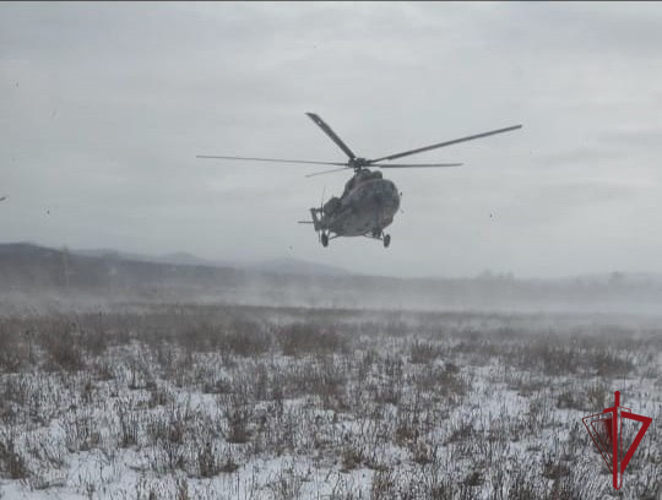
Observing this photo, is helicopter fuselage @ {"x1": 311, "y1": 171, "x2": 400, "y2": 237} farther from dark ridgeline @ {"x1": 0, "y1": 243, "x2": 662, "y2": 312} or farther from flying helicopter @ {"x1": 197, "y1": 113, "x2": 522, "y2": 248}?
dark ridgeline @ {"x1": 0, "y1": 243, "x2": 662, "y2": 312}

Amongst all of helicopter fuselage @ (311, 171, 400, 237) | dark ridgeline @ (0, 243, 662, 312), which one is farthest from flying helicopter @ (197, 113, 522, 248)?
dark ridgeline @ (0, 243, 662, 312)

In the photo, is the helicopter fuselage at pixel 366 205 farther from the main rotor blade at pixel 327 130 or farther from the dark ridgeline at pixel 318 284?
the dark ridgeline at pixel 318 284

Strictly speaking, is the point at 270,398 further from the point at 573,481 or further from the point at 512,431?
the point at 573,481

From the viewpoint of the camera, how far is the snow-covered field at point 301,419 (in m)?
4.37

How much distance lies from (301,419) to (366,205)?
7726 mm

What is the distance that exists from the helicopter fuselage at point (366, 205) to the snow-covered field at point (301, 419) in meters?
3.76

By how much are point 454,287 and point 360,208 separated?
2695 inches

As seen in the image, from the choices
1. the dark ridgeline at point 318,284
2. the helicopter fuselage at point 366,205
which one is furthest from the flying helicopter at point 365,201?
the dark ridgeline at point 318,284

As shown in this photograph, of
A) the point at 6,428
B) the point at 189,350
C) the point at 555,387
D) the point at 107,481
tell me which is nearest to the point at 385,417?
the point at 107,481

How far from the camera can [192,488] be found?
14.0 feet

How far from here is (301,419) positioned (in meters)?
6.10

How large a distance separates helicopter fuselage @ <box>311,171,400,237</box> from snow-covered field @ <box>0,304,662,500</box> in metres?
3.76

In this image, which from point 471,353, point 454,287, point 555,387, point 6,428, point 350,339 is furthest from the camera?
point 454,287

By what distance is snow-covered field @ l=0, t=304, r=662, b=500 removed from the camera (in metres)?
4.37
